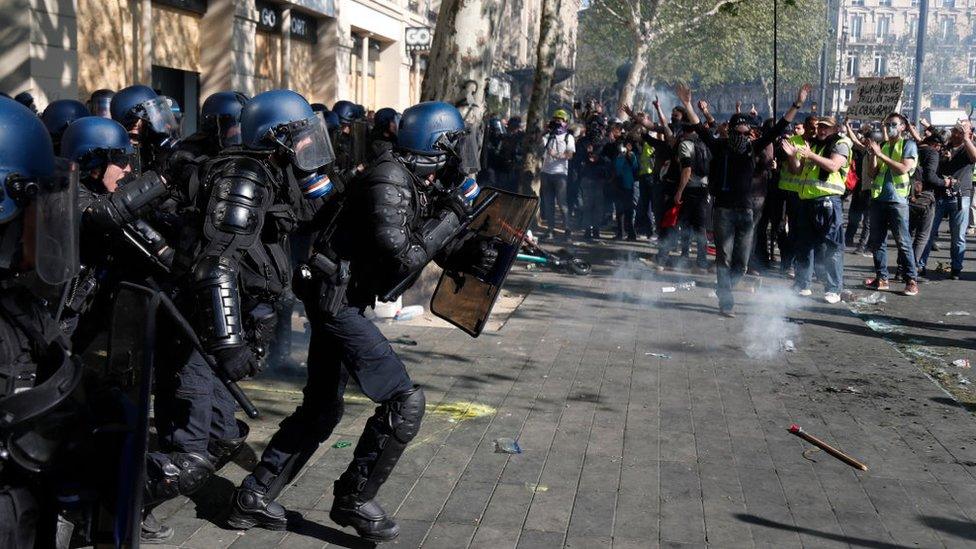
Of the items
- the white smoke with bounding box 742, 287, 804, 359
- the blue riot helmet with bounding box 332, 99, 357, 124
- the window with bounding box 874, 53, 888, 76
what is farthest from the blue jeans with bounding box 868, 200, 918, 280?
the window with bounding box 874, 53, 888, 76

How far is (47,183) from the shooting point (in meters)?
2.49

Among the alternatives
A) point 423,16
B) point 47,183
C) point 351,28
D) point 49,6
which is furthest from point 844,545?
point 423,16

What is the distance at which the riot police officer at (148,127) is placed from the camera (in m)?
6.08

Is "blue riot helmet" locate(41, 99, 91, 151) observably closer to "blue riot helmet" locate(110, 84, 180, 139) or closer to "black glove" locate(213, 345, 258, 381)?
"blue riot helmet" locate(110, 84, 180, 139)

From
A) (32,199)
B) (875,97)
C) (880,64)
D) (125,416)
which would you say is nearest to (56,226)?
(32,199)

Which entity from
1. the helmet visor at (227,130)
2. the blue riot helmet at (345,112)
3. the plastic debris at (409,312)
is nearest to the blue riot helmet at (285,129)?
the helmet visor at (227,130)

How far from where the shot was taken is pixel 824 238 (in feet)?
37.7

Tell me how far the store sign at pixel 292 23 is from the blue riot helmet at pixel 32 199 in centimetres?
1710

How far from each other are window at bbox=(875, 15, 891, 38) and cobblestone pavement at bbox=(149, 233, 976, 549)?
354 feet

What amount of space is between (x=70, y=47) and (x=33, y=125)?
11226 millimetres

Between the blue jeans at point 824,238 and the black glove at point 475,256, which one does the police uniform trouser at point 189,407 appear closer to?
the black glove at point 475,256

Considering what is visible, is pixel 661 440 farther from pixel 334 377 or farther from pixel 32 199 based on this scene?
pixel 32 199

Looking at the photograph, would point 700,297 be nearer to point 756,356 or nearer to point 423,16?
point 756,356

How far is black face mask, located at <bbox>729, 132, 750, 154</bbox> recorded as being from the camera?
1084 centimetres
